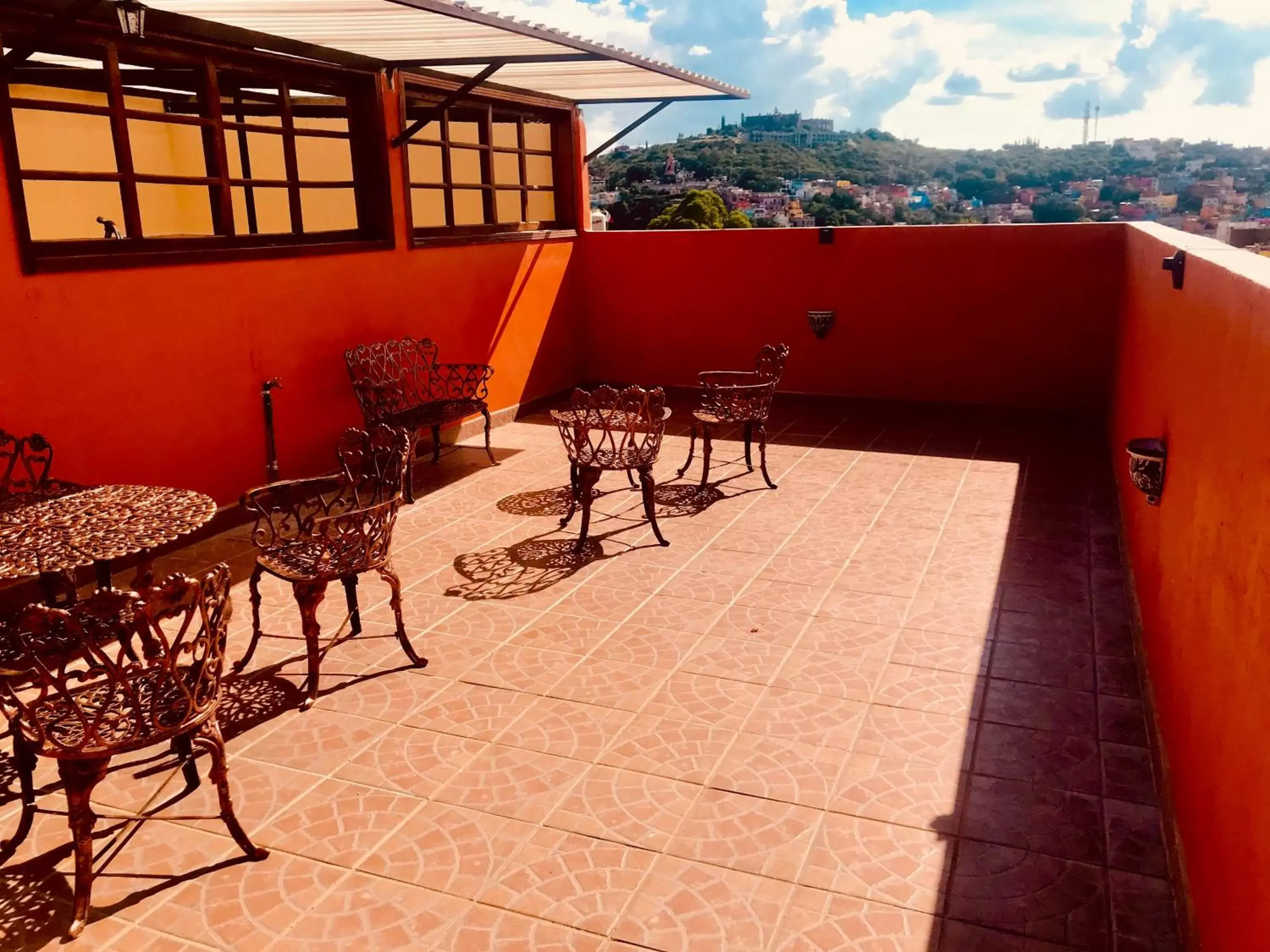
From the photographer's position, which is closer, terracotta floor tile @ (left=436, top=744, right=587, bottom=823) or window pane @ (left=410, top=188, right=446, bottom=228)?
terracotta floor tile @ (left=436, top=744, right=587, bottom=823)

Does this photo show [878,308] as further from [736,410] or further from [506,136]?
[506,136]

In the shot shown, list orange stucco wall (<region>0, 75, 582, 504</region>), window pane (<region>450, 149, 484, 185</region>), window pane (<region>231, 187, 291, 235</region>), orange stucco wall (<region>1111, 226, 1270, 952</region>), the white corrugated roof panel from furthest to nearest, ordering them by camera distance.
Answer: window pane (<region>231, 187, 291, 235</region>)
window pane (<region>450, 149, 484, 185</region>)
the white corrugated roof panel
orange stucco wall (<region>0, 75, 582, 504</region>)
orange stucco wall (<region>1111, 226, 1270, 952</region>)

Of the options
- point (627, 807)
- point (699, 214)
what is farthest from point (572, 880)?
point (699, 214)

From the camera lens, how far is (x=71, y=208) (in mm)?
9359

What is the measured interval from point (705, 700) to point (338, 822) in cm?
147

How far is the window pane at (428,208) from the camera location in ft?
31.4

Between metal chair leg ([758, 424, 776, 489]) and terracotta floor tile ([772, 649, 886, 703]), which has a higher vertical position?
metal chair leg ([758, 424, 776, 489])

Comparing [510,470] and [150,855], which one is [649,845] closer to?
[150,855]

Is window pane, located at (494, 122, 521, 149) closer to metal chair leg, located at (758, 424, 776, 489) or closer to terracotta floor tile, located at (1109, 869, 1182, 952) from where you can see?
metal chair leg, located at (758, 424, 776, 489)

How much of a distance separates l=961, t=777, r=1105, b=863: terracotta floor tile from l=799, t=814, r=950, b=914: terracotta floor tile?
0.18m

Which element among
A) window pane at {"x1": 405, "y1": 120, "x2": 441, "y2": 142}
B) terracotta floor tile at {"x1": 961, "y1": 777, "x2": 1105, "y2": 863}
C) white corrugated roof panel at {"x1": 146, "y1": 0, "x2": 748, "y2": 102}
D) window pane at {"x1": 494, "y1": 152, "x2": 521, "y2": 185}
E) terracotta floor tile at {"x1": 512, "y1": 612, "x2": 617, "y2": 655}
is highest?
white corrugated roof panel at {"x1": 146, "y1": 0, "x2": 748, "y2": 102}

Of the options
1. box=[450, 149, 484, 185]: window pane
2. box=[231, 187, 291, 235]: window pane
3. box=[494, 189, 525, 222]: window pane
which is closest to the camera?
box=[450, 149, 484, 185]: window pane

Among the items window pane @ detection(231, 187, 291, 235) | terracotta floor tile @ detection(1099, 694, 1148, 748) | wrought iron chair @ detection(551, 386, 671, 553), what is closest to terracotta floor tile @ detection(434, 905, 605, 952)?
terracotta floor tile @ detection(1099, 694, 1148, 748)

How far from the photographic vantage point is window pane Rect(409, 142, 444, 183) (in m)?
8.93
